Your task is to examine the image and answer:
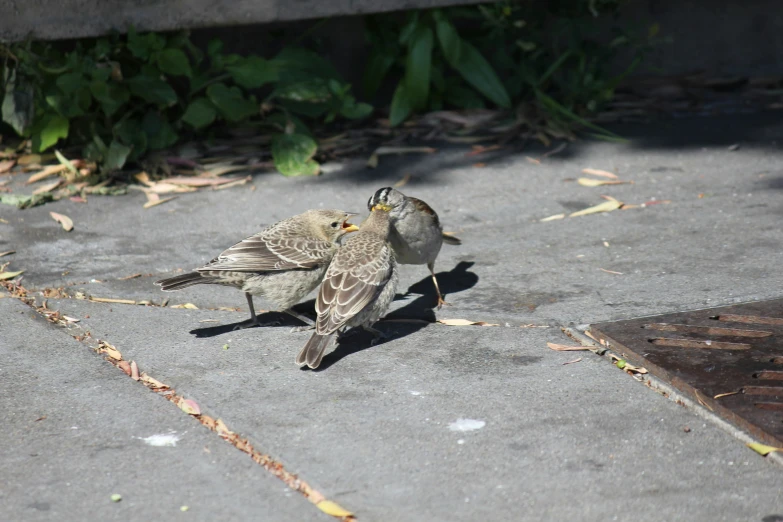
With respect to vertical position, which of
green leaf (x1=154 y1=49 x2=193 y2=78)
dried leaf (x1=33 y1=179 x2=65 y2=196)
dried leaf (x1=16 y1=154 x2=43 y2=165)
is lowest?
dried leaf (x1=33 y1=179 x2=65 y2=196)

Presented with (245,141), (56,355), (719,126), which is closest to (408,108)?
(245,141)

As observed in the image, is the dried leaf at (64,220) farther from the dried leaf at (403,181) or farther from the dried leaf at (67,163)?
the dried leaf at (403,181)

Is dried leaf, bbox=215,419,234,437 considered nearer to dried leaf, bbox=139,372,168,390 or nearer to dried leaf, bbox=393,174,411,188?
dried leaf, bbox=139,372,168,390

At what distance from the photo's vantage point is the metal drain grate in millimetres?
4562

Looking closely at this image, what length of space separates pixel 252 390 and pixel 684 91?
303 inches

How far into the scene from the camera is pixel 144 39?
895 cm

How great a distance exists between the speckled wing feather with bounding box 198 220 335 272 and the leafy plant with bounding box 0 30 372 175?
288 centimetres

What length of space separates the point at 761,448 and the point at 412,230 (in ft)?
9.57

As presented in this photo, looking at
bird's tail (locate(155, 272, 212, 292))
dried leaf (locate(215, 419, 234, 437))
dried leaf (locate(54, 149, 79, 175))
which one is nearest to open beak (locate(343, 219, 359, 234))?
bird's tail (locate(155, 272, 212, 292))

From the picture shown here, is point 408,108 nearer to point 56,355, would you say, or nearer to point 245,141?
point 245,141

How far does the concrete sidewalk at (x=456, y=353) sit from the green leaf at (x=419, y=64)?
0.93m

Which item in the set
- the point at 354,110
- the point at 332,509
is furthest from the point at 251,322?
the point at 354,110

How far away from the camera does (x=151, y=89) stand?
890 centimetres

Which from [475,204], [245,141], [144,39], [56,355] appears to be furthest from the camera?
[245,141]
